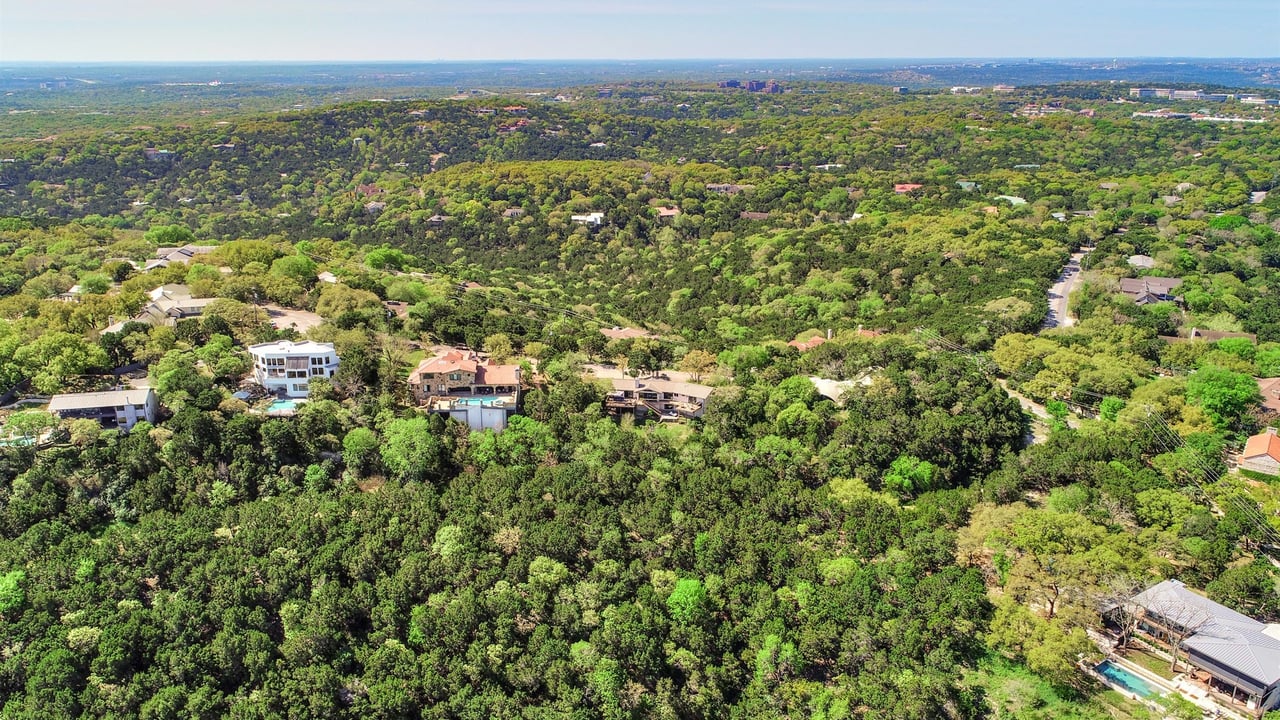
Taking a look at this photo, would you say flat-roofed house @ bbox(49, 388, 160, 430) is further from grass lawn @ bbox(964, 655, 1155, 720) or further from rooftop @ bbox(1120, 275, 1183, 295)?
rooftop @ bbox(1120, 275, 1183, 295)

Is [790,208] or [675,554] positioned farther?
[790,208]

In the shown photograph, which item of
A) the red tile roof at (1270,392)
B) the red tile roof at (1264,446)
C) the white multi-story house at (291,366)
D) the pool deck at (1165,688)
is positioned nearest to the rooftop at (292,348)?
the white multi-story house at (291,366)

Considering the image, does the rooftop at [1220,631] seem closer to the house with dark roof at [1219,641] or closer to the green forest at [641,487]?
the house with dark roof at [1219,641]

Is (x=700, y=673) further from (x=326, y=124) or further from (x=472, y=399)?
(x=326, y=124)

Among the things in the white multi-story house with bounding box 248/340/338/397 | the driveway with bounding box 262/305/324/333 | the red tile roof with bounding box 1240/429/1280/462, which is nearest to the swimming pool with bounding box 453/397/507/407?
the white multi-story house with bounding box 248/340/338/397

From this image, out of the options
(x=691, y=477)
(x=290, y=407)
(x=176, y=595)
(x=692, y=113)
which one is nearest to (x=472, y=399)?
(x=290, y=407)

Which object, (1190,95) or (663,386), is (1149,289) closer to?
(663,386)
